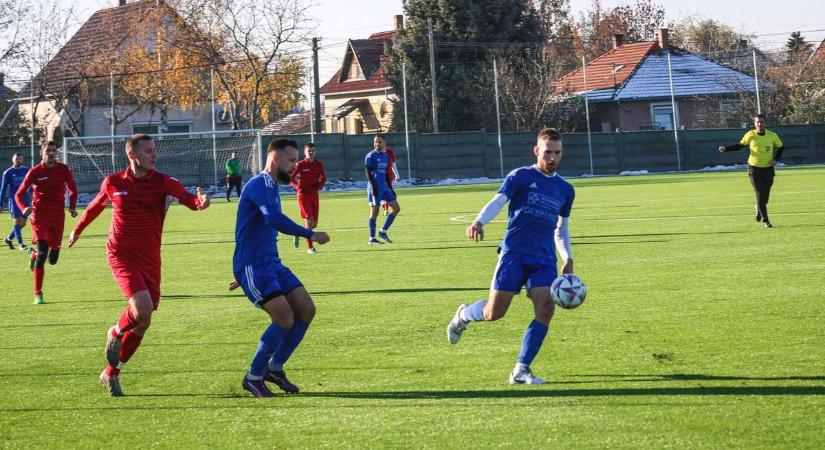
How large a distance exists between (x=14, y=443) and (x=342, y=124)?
2819 inches

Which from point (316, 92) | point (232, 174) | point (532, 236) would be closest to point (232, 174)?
point (232, 174)

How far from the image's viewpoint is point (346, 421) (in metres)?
6.68

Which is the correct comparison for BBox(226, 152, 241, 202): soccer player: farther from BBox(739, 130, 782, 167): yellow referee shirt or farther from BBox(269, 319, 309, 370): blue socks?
BBox(269, 319, 309, 370): blue socks

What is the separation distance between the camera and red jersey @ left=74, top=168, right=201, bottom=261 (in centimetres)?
821

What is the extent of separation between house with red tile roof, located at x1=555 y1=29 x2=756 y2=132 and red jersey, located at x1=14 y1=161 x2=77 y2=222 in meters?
46.2

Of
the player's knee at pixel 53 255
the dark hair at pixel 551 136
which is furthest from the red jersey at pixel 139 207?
the player's knee at pixel 53 255

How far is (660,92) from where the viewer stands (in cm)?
6419

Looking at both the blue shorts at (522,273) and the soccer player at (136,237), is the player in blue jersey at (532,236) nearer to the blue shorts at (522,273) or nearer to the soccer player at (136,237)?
the blue shorts at (522,273)

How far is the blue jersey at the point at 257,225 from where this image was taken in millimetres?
7594

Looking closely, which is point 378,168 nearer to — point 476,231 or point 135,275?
point 135,275

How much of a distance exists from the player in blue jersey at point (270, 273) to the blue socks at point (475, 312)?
→ 4.10 feet

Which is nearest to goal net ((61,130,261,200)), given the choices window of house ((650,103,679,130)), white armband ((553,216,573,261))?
window of house ((650,103,679,130))

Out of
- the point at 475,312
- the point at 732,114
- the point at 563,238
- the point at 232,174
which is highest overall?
the point at 732,114

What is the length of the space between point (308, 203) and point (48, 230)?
666 cm
